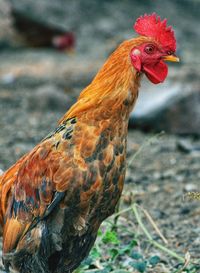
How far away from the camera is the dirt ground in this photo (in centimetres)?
620

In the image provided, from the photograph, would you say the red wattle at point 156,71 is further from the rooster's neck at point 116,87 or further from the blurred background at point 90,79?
the blurred background at point 90,79

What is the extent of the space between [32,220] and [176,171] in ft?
11.8

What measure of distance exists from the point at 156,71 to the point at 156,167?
3592 millimetres

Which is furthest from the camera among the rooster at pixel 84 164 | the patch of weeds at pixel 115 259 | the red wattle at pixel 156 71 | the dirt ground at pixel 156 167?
the dirt ground at pixel 156 167

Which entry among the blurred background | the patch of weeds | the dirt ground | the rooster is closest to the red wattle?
the rooster

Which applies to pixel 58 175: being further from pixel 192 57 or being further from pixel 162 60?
pixel 192 57

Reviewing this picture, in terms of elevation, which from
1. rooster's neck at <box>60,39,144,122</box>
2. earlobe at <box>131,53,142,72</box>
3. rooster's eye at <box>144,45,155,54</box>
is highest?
rooster's eye at <box>144,45,155,54</box>

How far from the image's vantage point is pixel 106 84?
172 inches

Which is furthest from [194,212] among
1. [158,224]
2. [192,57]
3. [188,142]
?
[192,57]

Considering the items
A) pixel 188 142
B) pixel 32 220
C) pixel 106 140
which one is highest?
pixel 188 142

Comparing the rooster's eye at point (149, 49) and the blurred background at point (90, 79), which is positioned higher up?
the blurred background at point (90, 79)

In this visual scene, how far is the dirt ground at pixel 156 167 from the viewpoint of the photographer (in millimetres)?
6199

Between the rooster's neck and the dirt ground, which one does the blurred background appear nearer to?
the dirt ground

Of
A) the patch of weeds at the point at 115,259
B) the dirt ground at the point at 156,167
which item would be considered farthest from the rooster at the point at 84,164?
the dirt ground at the point at 156,167
